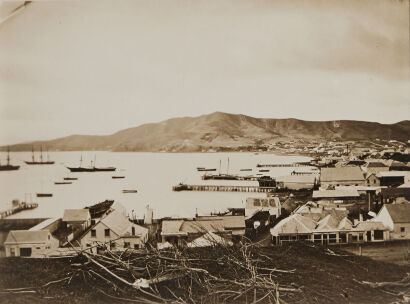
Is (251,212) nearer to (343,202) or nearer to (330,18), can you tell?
(343,202)

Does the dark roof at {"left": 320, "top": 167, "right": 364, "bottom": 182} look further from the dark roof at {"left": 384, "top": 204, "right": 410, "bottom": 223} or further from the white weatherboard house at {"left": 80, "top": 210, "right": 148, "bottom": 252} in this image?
the white weatherboard house at {"left": 80, "top": 210, "right": 148, "bottom": 252}

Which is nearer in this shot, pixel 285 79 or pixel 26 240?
pixel 26 240

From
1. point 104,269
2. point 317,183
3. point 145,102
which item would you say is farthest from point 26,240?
point 317,183

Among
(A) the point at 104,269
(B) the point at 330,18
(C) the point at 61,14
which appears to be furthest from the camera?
(B) the point at 330,18

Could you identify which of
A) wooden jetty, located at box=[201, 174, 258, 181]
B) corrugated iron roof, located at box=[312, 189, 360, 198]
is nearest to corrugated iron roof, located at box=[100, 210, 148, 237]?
wooden jetty, located at box=[201, 174, 258, 181]

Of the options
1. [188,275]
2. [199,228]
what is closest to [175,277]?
[188,275]

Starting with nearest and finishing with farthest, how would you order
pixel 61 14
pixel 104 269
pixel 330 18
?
pixel 104 269
pixel 61 14
pixel 330 18

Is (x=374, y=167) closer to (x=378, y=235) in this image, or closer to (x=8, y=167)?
(x=378, y=235)
